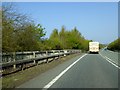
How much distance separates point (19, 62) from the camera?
1853cm

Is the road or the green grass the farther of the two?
the road

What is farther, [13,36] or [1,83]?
[13,36]

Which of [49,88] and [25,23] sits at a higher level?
[25,23]

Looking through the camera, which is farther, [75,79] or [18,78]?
[75,79]

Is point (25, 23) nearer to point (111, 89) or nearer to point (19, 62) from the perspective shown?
point (19, 62)

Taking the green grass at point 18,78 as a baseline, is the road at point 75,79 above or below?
below

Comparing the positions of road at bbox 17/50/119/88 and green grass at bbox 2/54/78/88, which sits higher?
green grass at bbox 2/54/78/88

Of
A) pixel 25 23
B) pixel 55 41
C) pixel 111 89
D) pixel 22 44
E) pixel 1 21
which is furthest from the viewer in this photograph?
pixel 55 41

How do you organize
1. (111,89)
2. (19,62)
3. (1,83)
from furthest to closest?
(19,62) < (1,83) < (111,89)

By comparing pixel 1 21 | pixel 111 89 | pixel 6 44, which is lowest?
pixel 111 89

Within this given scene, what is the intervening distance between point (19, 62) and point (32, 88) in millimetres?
6046

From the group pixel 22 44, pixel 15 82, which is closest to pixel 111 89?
pixel 15 82

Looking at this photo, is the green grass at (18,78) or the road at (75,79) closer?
the green grass at (18,78)

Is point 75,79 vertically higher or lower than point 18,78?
lower
